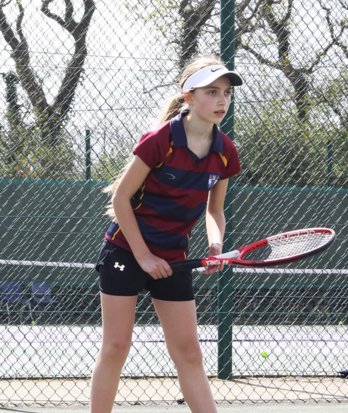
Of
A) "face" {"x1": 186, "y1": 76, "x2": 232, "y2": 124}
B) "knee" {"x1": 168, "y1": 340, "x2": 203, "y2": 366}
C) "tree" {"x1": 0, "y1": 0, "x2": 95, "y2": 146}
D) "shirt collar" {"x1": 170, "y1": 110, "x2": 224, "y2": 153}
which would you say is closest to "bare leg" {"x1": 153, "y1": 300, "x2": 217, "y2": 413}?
"knee" {"x1": 168, "y1": 340, "x2": 203, "y2": 366}

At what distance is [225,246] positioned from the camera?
5.59 meters

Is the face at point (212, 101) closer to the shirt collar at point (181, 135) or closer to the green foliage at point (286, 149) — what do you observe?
the shirt collar at point (181, 135)

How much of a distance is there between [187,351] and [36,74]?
2550 mm

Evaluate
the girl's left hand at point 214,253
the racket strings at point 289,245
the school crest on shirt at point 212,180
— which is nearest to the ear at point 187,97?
the school crest on shirt at point 212,180

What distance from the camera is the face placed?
135 inches

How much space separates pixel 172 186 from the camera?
11.3ft

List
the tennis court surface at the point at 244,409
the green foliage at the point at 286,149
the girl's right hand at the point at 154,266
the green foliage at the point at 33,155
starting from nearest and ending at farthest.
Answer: the girl's right hand at the point at 154,266 < the tennis court surface at the point at 244,409 < the green foliage at the point at 33,155 < the green foliage at the point at 286,149

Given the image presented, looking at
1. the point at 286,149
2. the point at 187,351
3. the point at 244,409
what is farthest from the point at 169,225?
the point at 286,149

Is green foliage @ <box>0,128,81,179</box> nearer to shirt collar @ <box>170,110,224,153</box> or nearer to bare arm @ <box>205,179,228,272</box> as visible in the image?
bare arm @ <box>205,179,228,272</box>

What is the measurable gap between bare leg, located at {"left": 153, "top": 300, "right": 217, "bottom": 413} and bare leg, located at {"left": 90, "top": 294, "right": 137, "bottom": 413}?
0.13 meters

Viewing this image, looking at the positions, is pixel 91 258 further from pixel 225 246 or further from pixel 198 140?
pixel 198 140

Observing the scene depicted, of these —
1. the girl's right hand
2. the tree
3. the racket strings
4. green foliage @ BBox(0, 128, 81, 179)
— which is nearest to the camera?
the girl's right hand

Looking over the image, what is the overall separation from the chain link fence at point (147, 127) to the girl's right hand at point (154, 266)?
1.87m

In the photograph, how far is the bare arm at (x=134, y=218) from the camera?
3.39m
